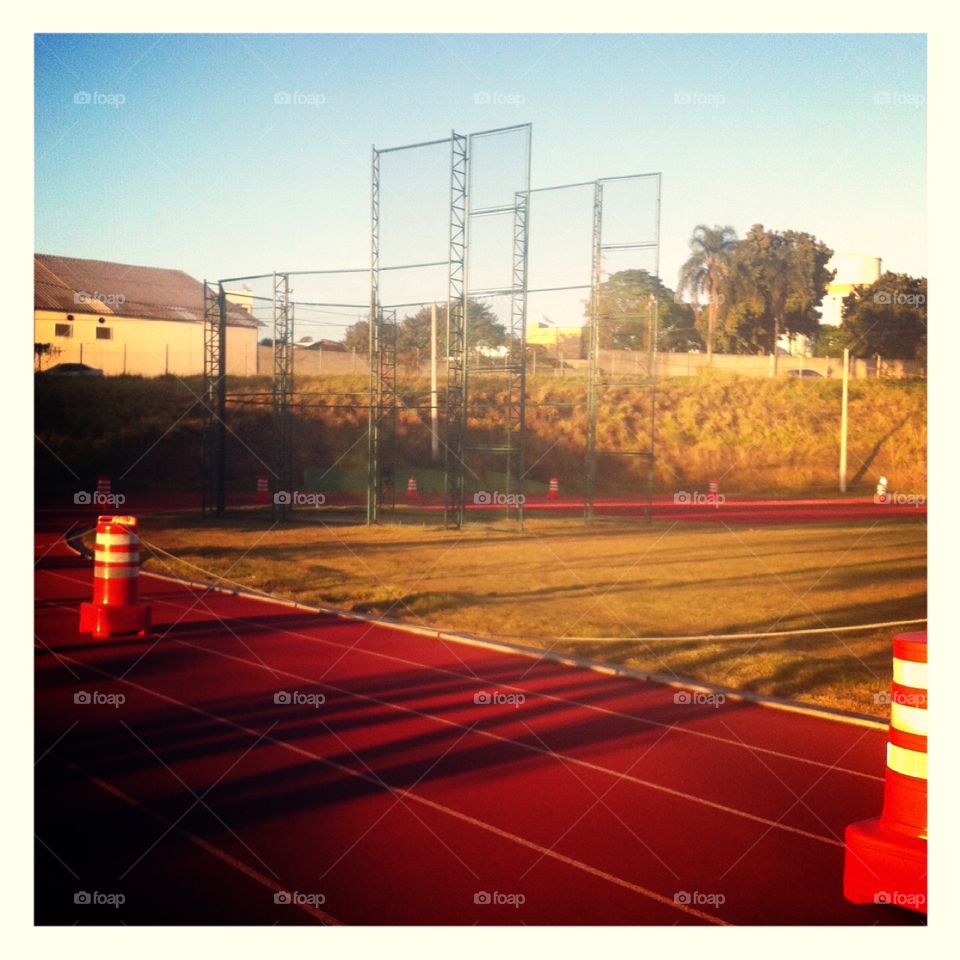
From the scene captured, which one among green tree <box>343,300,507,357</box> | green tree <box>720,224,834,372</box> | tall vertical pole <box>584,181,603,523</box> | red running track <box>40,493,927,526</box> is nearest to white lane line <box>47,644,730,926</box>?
tall vertical pole <box>584,181,603,523</box>

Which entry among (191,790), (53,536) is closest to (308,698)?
(191,790)

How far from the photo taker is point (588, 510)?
2081 centimetres

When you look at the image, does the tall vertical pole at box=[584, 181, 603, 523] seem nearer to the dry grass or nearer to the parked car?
the dry grass

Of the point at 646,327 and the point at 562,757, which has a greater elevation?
the point at 646,327

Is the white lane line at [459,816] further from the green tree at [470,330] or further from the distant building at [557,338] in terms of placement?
the distant building at [557,338]

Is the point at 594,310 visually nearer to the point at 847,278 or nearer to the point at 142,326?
the point at 142,326

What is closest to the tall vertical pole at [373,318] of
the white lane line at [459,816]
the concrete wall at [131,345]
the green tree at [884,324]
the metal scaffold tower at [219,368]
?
the metal scaffold tower at [219,368]

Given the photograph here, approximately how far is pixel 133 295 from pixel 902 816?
20398 mm

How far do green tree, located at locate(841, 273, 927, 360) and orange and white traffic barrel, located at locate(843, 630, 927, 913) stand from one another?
102 feet

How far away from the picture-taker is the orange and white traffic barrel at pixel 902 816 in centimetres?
395

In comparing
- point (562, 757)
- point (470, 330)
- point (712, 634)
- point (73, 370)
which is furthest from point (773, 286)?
point (562, 757)

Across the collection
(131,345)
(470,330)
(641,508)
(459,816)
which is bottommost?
(459,816)

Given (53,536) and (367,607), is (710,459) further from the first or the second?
(367,607)

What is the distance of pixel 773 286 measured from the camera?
3653 centimetres
